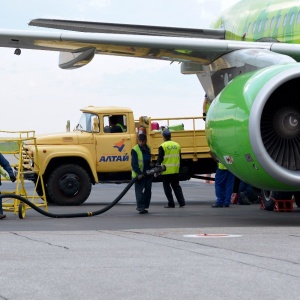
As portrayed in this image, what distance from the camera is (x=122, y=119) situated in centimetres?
2284

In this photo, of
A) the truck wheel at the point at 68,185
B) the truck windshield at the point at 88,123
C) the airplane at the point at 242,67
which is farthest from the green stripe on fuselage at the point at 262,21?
the truck wheel at the point at 68,185

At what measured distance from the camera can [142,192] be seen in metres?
19.2

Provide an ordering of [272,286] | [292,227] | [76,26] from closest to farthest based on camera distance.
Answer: [272,286] → [292,227] → [76,26]

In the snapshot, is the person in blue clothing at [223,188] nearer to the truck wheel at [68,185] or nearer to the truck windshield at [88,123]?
the truck wheel at [68,185]

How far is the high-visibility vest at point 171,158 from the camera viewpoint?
20453 mm

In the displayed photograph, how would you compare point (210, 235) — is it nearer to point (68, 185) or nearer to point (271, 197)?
point (271, 197)

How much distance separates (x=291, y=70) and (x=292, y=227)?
7.28 ft

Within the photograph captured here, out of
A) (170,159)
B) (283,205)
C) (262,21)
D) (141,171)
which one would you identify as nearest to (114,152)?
(170,159)

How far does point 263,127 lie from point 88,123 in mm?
8368

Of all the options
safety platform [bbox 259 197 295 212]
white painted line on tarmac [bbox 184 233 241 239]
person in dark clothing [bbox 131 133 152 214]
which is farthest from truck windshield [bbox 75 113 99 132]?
white painted line on tarmac [bbox 184 233 241 239]

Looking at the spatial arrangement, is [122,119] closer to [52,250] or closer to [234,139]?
[234,139]

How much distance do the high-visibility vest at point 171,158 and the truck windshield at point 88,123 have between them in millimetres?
2682

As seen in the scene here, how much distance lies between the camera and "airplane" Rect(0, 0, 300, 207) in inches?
577

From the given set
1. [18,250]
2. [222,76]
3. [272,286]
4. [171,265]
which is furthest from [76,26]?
[272,286]
